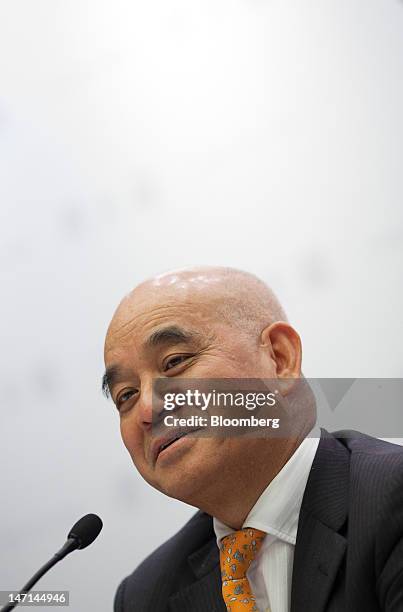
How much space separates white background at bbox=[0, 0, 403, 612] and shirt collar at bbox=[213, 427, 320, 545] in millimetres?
330

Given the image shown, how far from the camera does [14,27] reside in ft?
6.30

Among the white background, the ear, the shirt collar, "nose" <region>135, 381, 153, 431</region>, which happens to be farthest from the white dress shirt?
the white background

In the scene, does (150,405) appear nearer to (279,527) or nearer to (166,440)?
(166,440)

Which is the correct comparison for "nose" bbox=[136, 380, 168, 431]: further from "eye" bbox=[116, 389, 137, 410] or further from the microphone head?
the microphone head

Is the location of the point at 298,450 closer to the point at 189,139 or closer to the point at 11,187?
the point at 189,139

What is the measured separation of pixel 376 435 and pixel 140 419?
0.53m

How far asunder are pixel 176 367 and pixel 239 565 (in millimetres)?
348

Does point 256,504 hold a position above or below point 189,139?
below

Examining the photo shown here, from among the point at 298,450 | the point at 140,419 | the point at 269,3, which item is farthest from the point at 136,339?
the point at 269,3

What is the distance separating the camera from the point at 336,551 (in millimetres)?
1075

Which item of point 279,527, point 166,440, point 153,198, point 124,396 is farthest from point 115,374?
point 153,198

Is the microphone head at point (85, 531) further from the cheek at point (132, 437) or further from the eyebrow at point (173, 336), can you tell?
the eyebrow at point (173, 336)

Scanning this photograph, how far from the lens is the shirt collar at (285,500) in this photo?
3.89ft

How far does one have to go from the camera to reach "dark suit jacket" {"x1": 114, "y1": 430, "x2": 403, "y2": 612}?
103 centimetres
